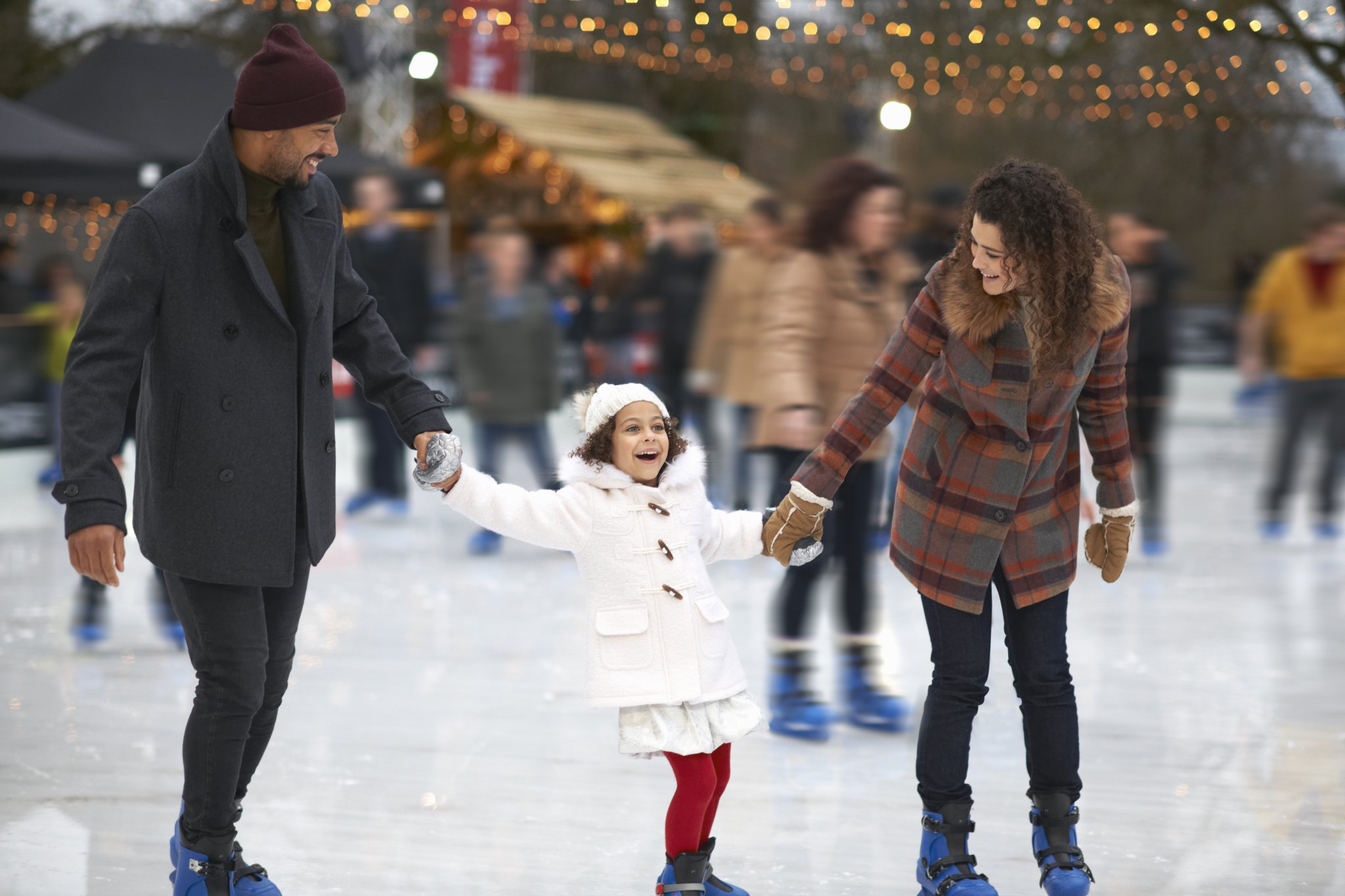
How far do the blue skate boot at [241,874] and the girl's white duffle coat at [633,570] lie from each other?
0.59 metres

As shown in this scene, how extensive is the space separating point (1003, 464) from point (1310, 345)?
4.48 metres

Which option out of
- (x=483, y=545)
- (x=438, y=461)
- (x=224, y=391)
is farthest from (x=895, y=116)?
(x=224, y=391)

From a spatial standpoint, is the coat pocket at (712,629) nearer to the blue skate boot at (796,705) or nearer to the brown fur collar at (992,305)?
the brown fur collar at (992,305)

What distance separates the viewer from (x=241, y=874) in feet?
7.85

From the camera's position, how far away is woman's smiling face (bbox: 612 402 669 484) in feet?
8.15

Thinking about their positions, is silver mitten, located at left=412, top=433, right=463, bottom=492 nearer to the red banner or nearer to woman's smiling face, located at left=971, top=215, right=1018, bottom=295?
woman's smiling face, located at left=971, top=215, right=1018, bottom=295

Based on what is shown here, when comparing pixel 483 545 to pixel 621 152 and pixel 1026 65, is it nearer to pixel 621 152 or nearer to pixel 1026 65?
pixel 1026 65

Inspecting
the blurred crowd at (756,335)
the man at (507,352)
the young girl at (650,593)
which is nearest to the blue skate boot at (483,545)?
the blurred crowd at (756,335)

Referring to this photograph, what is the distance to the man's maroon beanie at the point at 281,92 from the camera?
2230 millimetres

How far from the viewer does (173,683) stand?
4016 mm

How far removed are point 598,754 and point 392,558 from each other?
2768mm

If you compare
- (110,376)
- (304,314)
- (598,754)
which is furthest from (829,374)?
(110,376)

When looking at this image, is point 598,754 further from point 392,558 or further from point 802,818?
point 392,558

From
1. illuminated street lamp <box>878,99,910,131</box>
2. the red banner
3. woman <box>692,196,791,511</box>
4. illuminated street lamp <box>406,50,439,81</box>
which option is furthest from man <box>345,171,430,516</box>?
the red banner
